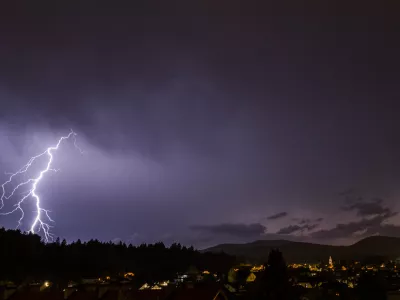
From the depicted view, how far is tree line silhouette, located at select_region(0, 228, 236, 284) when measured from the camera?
104 metres

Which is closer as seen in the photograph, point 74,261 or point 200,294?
point 200,294

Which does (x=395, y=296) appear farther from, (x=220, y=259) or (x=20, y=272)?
(x=220, y=259)

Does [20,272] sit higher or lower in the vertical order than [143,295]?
higher

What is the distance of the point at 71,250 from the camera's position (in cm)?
A: 12569

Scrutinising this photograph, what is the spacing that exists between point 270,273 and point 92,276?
97.4m

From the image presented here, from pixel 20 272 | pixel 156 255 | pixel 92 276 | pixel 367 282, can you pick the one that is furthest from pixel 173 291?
pixel 156 255

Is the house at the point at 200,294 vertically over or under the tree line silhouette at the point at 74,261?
under

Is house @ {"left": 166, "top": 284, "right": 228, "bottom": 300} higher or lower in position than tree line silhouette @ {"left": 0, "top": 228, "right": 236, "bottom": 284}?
lower

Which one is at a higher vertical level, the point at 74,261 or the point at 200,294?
the point at 74,261

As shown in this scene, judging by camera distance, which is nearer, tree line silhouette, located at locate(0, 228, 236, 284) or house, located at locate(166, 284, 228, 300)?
house, located at locate(166, 284, 228, 300)

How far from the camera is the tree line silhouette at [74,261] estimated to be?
104 m

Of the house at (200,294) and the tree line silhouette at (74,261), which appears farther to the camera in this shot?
the tree line silhouette at (74,261)

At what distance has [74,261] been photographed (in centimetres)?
11731

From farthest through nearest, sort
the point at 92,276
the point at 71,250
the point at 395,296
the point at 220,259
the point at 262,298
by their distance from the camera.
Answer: the point at 220,259, the point at 71,250, the point at 92,276, the point at 395,296, the point at 262,298
